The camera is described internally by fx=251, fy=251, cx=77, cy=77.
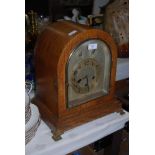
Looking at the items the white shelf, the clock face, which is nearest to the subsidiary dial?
the clock face

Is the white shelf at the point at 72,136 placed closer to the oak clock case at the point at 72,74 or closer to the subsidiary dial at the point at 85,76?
the oak clock case at the point at 72,74

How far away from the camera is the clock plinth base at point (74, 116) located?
0.95 metres

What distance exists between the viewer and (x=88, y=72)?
101 centimetres

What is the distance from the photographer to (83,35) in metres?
0.90

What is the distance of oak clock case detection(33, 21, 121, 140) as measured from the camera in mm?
900

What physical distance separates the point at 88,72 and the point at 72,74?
90 millimetres

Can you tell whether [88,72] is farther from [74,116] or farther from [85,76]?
[74,116]

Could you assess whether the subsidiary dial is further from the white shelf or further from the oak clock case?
the white shelf

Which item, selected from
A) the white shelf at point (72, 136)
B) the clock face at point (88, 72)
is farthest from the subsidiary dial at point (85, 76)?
the white shelf at point (72, 136)

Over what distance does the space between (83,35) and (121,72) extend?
57cm

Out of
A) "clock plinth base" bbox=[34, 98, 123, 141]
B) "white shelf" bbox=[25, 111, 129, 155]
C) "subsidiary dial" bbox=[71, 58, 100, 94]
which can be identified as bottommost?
"white shelf" bbox=[25, 111, 129, 155]

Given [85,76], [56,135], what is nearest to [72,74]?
[85,76]
